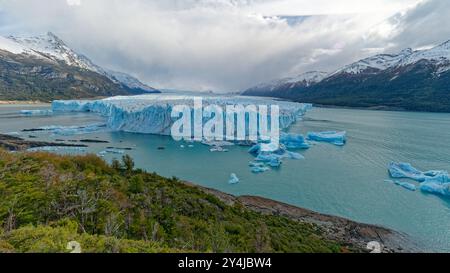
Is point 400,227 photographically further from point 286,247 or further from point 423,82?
point 423,82

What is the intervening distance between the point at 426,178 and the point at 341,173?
152 inches

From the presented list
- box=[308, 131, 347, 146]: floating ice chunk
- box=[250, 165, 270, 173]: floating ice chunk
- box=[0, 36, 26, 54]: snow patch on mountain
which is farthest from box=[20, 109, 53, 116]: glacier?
box=[0, 36, 26, 54]: snow patch on mountain

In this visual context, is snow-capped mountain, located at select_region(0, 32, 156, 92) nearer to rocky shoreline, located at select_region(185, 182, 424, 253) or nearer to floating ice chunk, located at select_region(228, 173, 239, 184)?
floating ice chunk, located at select_region(228, 173, 239, 184)

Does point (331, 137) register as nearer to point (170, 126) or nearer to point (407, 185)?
point (407, 185)

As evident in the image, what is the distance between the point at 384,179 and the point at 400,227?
5.01 meters

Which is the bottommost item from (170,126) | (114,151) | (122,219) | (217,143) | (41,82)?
(114,151)

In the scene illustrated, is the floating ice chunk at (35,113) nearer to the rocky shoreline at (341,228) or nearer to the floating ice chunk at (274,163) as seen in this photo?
the floating ice chunk at (274,163)

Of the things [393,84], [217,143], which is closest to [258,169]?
[217,143]

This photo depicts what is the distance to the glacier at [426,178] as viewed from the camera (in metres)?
12.5

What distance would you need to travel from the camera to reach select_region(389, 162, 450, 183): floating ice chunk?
522 inches

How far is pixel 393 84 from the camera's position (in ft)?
236

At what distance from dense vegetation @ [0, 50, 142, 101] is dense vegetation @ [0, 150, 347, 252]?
6537cm
